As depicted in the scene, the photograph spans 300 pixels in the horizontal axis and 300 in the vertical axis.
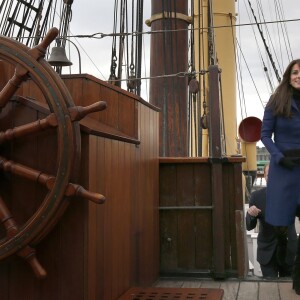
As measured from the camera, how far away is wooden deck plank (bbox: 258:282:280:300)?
9.13ft

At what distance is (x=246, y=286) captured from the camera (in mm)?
3027

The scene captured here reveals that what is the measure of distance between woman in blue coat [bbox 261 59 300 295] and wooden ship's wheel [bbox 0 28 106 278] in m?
0.93

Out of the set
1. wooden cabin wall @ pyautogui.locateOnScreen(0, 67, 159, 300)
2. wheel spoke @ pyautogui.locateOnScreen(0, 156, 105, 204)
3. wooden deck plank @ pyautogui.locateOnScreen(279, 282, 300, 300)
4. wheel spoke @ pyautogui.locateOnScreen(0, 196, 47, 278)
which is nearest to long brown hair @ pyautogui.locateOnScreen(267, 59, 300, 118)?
wooden cabin wall @ pyautogui.locateOnScreen(0, 67, 159, 300)

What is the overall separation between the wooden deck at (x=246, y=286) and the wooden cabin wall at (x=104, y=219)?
0.17 m

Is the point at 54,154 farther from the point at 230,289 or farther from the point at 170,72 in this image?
the point at 170,72

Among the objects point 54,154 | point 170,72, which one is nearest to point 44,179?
point 54,154

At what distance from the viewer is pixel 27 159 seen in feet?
7.23

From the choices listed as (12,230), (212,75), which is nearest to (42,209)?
(12,230)

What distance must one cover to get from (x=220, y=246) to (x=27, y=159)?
148 cm

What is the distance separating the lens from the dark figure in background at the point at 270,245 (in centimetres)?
398

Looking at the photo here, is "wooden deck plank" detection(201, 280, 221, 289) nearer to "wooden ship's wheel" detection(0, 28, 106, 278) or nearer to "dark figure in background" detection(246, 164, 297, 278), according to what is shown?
"dark figure in background" detection(246, 164, 297, 278)

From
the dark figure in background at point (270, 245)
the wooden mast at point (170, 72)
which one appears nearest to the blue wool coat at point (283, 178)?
the dark figure in background at point (270, 245)

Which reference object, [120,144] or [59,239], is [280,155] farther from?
[59,239]

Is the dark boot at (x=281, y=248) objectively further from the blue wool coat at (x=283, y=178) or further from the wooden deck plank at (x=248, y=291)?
the blue wool coat at (x=283, y=178)
